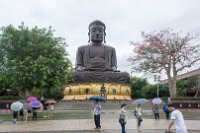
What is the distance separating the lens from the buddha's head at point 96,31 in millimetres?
40250

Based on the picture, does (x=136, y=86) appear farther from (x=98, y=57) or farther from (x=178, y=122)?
(x=178, y=122)

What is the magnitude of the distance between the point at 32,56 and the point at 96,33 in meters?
13.1

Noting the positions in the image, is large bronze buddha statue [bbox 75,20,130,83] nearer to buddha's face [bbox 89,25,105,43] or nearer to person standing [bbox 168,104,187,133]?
buddha's face [bbox 89,25,105,43]

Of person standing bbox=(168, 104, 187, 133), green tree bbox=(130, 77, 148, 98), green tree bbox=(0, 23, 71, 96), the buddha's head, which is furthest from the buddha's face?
person standing bbox=(168, 104, 187, 133)

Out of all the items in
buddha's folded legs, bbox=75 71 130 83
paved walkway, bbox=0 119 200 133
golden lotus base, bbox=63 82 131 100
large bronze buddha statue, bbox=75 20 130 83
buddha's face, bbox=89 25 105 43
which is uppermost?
buddha's face, bbox=89 25 105 43

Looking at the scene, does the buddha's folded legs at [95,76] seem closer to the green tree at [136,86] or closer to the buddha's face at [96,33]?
the buddha's face at [96,33]

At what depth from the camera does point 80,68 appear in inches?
1586

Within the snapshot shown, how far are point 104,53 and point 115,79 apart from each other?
Result: 3.38m

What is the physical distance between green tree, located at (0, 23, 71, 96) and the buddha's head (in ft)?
36.8

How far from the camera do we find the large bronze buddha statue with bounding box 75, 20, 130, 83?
39.4m

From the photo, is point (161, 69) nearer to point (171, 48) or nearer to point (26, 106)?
point (171, 48)

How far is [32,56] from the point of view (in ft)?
93.1

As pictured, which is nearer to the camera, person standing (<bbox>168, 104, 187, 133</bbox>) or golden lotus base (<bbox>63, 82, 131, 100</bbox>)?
person standing (<bbox>168, 104, 187, 133</bbox>)

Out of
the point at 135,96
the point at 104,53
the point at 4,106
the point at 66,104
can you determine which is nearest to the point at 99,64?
the point at 104,53
